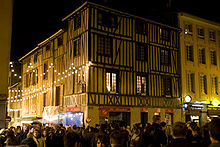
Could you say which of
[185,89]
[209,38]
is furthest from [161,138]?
[209,38]

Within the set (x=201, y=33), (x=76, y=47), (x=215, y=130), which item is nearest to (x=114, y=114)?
(x=76, y=47)

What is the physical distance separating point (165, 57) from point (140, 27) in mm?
3679

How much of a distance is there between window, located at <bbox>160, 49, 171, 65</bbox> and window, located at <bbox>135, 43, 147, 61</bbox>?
1912 millimetres

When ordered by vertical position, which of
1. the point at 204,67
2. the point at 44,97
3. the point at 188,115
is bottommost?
the point at 188,115

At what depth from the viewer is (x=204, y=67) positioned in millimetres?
26344

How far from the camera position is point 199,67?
85.2 feet

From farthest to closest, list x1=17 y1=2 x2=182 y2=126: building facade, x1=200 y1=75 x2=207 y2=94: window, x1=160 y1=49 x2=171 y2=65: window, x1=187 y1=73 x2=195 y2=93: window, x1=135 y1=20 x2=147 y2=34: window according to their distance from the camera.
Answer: x1=200 y1=75 x2=207 y2=94: window < x1=187 y1=73 x2=195 y2=93: window < x1=160 y1=49 x2=171 y2=65: window < x1=135 y1=20 x2=147 y2=34: window < x1=17 y1=2 x2=182 y2=126: building facade

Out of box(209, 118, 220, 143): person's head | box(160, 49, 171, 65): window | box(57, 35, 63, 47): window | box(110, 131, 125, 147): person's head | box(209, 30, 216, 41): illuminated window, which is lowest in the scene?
box(110, 131, 125, 147): person's head

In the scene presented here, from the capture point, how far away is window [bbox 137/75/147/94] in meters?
22.0

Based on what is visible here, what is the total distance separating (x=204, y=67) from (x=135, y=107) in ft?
30.9

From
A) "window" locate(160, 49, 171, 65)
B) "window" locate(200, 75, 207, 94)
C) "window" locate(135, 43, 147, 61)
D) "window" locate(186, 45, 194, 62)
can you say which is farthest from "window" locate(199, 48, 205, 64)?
"window" locate(135, 43, 147, 61)

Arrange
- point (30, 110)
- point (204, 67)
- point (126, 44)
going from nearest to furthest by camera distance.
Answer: point (126, 44) → point (204, 67) → point (30, 110)

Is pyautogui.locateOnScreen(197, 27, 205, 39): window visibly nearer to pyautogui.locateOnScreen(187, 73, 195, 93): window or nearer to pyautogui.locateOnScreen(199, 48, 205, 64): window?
pyautogui.locateOnScreen(199, 48, 205, 64): window

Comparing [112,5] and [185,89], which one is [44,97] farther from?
[185,89]
